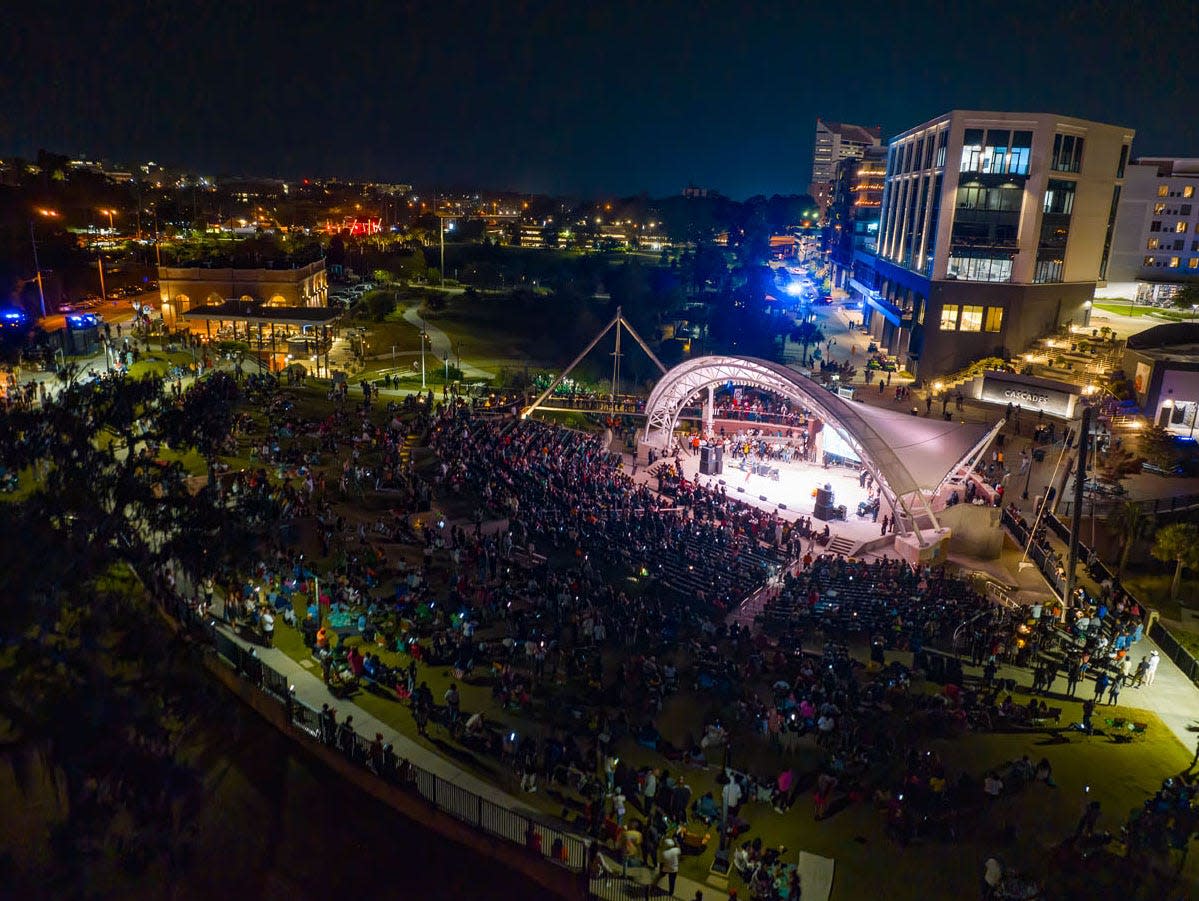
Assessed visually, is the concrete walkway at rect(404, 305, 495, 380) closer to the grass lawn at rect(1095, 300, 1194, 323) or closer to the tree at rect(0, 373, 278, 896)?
the tree at rect(0, 373, 278, 896)

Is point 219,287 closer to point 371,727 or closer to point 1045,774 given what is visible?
point 371,727

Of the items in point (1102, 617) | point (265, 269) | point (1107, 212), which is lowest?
point (1102, 617)

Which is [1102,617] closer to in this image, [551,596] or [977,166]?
[551,596]

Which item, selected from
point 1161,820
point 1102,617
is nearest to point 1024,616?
point 1102,617

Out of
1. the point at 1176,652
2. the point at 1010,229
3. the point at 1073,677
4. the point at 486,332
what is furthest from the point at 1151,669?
the point at 486,332

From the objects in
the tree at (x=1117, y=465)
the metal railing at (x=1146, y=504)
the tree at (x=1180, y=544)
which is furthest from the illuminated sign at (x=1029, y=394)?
the tree at (x=1180, y=544)

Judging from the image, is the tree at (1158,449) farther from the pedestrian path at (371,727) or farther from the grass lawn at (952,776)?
the pedestrian path at (371,727)
